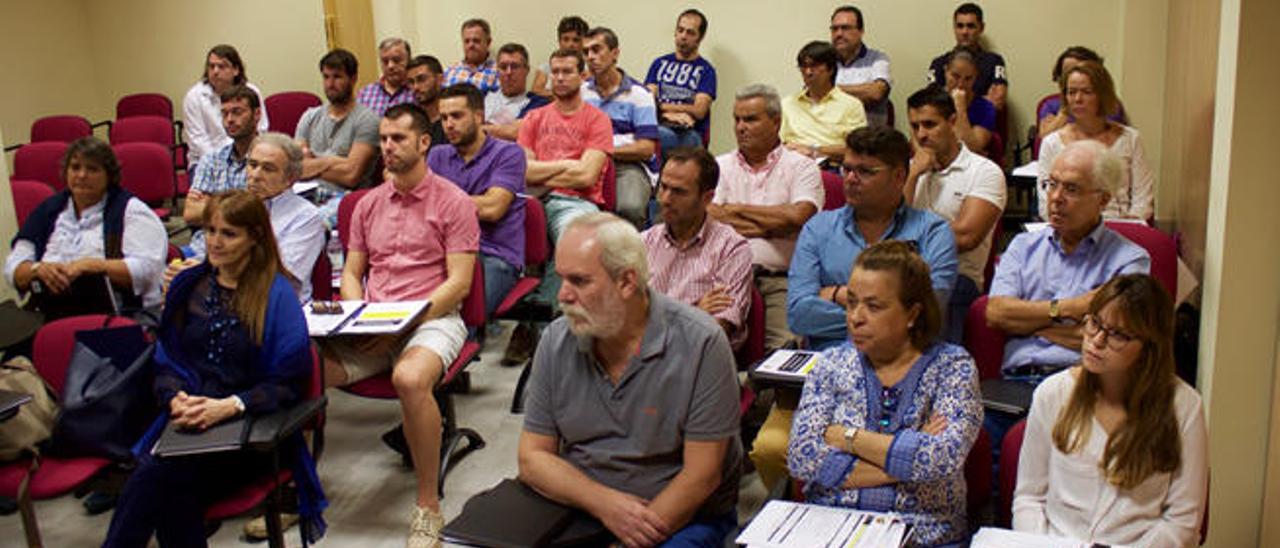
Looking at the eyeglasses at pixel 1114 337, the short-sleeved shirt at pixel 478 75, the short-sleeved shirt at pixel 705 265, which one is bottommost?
the short-sleeved shirt at pixel 705 265

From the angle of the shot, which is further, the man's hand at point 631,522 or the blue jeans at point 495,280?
the blue jeans at point 495,280

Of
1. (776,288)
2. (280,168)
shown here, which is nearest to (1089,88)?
(776,288)

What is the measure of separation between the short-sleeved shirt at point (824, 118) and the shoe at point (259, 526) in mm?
3617

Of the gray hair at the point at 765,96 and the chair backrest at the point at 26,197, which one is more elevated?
the gray hair at the point at 765,96

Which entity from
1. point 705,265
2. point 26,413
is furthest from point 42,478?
point 705,265

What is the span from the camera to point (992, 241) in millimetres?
4270

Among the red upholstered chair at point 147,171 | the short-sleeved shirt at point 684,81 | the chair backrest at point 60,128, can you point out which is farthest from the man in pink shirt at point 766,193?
the chair backrest at point 60,128

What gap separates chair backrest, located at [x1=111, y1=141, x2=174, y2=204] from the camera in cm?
651

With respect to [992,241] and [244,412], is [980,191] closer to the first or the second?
[992,241]

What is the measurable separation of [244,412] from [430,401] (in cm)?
73

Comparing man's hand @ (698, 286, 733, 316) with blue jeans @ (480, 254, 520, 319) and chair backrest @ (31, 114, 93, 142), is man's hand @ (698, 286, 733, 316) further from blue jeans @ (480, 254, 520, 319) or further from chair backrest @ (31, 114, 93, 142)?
chair backrest @ (31, 114, 93, 142)

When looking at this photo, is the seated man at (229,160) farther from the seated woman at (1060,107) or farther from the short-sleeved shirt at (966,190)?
the seated woman at (1060,107)

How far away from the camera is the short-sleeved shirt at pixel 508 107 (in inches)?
276

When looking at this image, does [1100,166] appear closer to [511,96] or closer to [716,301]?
[716,301]
